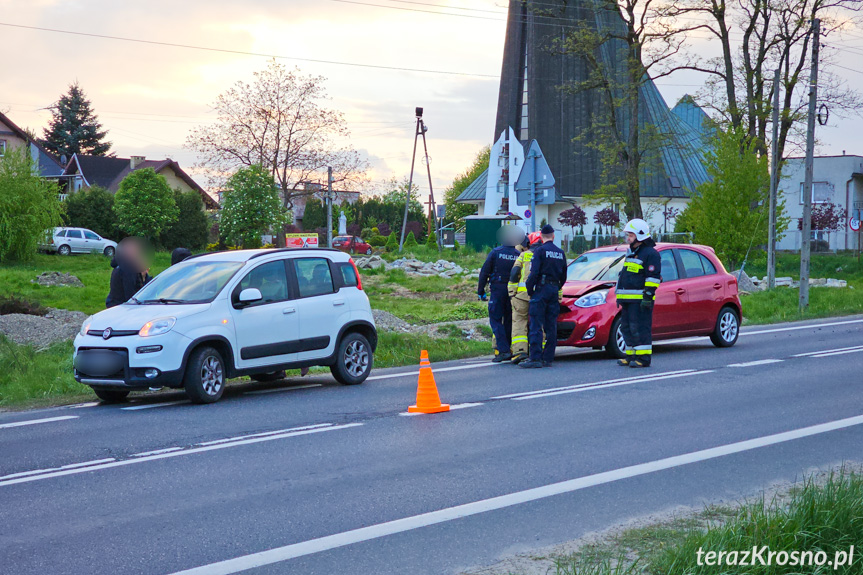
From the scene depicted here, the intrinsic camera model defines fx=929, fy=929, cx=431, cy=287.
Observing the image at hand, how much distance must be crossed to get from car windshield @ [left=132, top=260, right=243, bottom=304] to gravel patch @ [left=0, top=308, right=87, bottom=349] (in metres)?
5.32

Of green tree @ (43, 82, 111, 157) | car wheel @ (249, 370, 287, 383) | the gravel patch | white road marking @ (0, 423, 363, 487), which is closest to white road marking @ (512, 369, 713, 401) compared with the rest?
white road marking @ (0, 423, 363, 487)

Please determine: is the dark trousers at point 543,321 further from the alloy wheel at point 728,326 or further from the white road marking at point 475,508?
the white road marking at point 475,508

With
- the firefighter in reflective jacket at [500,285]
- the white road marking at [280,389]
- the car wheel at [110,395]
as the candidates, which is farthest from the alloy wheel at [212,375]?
the firefighter in reflective jacket at [500,285]

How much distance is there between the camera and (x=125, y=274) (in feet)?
40.8

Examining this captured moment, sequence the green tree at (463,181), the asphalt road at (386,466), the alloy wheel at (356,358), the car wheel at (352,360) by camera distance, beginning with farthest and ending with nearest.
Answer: the green tree at (463,181), the alloy wheel at (356,358), the car wheel at (352,360), the asphalt road at (386,466)

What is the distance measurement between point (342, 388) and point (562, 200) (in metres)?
58.6

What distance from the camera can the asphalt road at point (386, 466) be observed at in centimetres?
518

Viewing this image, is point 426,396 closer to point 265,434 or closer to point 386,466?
point 265,434

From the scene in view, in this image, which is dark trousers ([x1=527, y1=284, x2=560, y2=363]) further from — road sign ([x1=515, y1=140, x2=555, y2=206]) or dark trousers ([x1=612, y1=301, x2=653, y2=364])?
road sign ([x1=515, y1=140, x2=555, y2=206])

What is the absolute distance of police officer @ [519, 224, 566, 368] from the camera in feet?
42.6

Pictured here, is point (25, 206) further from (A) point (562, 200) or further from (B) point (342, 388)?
(A) point (562, 200)

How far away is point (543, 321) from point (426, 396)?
13.2ft

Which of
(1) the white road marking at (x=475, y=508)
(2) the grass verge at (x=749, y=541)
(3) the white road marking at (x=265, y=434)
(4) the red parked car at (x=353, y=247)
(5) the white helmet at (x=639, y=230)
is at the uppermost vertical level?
(4) the red parked car at (x=353, y=247)

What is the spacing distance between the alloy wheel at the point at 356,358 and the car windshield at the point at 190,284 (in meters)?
→ 1.85
